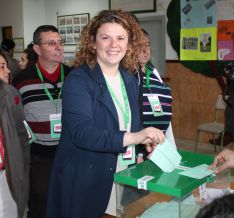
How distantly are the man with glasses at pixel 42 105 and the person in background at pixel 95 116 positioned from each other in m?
0.78

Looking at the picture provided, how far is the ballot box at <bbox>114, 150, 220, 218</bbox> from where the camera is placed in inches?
44.3

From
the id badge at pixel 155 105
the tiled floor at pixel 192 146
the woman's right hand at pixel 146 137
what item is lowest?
the tiled floor at pixel 192 146

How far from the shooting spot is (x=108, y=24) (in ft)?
5.23

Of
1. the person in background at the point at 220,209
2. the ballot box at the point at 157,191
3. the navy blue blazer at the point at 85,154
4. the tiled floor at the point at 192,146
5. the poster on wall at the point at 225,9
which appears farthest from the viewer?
the tiled floor at the point at 192,146

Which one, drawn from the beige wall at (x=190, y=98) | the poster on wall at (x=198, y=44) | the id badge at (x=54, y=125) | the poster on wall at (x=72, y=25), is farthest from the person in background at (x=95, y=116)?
the poster on wall at (x=72, y=25)

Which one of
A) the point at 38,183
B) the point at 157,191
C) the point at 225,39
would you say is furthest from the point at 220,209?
the point at 225,39

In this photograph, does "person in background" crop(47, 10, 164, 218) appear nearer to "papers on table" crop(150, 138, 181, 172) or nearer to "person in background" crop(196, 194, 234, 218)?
"papers on table" crop(150, 138, 181, 172)

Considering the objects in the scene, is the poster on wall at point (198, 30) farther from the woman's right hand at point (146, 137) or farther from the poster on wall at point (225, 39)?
the woman's right hand at point (146, 137)

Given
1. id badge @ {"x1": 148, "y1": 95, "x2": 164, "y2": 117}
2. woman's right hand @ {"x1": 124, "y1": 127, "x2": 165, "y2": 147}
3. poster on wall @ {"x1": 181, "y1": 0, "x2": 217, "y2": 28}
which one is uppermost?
poster on wall @ {"x1": 181, "y1": 0, "x2": 217, "y2": 28}

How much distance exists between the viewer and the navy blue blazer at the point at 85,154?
4.83ft

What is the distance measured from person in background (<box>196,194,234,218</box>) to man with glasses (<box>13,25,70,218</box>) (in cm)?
185

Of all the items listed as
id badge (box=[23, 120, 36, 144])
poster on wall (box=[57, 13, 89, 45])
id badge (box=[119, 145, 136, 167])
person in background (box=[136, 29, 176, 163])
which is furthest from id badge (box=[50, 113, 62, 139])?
poster on wall (box=[57, 13, 89, 45])

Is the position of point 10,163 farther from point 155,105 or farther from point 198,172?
point 198,172

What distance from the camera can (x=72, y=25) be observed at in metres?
7.83
